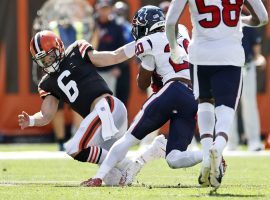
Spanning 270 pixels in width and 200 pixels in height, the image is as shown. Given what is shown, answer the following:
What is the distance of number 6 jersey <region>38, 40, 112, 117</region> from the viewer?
27.3ft

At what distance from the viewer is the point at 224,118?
7.11m

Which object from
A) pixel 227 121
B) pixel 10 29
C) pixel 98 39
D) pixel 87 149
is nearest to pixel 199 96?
pixel 227 121

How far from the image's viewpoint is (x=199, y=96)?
24.6 feet

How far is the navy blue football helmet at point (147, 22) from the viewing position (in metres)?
8.00

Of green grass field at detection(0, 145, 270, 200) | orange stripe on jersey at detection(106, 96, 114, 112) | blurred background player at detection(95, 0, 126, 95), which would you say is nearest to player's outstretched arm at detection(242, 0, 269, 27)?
green grass field at detection(0, 145, 270, 200)

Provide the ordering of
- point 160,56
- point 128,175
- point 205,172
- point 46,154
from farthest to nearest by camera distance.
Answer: point 46,154, point 128,175, point 160,56, point 205,172

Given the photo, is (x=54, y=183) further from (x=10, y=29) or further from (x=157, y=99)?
(x=10, y=29)

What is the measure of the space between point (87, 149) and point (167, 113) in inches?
28.9

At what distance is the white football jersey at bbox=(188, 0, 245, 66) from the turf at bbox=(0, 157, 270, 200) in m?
1.02

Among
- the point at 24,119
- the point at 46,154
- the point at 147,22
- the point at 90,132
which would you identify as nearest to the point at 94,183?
the point at 90,132

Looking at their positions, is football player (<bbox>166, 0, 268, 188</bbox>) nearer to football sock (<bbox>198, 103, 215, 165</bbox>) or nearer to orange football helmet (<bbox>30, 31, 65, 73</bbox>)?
football sock (<bbox>198, 103, 215, 165</bbox>)

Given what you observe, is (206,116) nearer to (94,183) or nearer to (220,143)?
A: (220,143)

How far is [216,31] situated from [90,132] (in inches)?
59.8

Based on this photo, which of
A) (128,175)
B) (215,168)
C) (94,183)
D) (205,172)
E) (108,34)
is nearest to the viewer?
(215,168)
